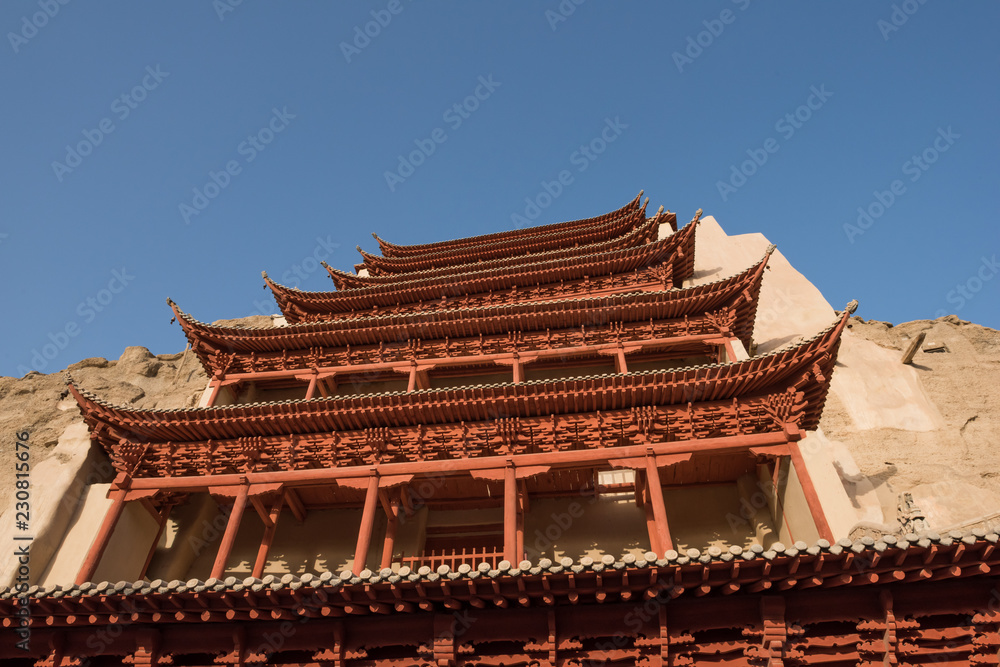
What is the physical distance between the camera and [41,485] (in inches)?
493

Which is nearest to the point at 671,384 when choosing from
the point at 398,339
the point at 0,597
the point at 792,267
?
the point at 398,339

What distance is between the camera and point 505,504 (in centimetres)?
991

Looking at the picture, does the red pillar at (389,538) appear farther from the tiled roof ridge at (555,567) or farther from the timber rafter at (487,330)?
the timber rafter at (487,330)

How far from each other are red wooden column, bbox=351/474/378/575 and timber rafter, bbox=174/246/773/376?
5065 mm

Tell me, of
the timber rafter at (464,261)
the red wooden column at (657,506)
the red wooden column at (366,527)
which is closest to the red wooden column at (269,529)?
the red wooden column at (366,527)

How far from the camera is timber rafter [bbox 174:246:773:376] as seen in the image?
1451cm

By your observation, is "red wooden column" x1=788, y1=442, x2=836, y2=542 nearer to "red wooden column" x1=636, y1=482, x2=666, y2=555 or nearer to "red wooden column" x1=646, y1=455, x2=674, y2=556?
"red wooden column" x1=646, y1=455, x2=674, y2=556

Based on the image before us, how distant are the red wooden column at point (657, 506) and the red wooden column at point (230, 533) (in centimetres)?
689

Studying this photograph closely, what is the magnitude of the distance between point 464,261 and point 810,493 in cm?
1577

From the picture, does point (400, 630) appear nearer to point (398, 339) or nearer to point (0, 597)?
point (0, 597)

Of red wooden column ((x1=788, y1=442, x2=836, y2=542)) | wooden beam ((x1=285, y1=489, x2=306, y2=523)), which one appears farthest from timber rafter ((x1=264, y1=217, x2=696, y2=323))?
red wooden column ((x1=788, y1=442, x2=836, y2=542))

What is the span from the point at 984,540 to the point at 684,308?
8937 mm

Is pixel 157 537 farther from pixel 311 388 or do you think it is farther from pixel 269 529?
pixel 311 388

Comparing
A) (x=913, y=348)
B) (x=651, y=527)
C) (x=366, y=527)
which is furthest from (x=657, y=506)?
(x=913, y=348)
